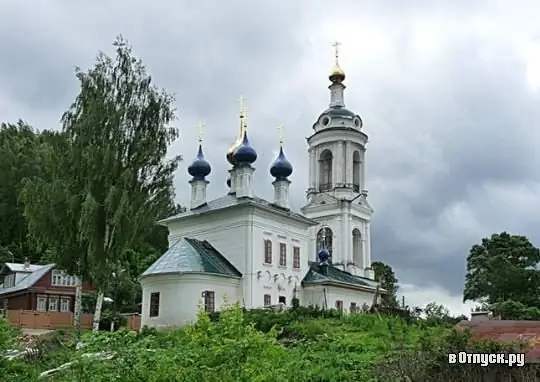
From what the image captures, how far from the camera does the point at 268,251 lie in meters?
35.2

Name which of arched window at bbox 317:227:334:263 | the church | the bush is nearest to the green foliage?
the church

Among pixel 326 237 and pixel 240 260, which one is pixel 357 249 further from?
pixel 240 260

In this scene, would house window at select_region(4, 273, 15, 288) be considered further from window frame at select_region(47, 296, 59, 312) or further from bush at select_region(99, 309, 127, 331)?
bush at select_region(99, 309, 127, 331)

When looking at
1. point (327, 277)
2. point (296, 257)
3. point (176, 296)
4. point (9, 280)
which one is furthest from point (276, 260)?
point (9, 280)

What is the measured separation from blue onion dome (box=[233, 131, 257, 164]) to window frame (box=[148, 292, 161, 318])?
26.2ft

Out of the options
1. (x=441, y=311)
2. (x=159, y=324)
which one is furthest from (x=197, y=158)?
(x=441, y=311)

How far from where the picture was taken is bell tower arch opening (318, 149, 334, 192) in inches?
1886

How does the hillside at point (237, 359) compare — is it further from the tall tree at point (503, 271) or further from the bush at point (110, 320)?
the tall tree at point (503, 271)

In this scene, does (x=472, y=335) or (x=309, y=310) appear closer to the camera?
(x=472, y=335)

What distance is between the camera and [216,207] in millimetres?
35844

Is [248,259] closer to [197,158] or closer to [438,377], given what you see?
[197,158]

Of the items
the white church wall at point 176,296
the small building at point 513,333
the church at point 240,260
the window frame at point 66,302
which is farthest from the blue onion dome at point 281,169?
the small building at point 513,333

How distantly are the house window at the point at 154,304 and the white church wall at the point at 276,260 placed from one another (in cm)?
414

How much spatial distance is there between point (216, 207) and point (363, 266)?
14.6m
